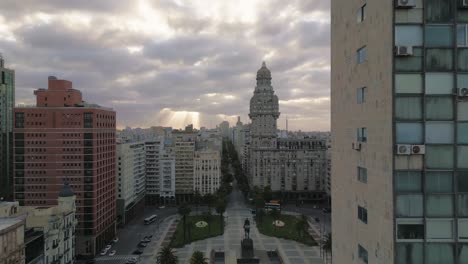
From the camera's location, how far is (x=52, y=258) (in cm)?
5103

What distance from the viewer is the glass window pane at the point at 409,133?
12943 millimetres

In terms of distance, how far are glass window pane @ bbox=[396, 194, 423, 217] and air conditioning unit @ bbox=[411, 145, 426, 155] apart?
5.22 ft

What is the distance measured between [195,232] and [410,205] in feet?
257

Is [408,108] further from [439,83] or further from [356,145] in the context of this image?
[356,145]

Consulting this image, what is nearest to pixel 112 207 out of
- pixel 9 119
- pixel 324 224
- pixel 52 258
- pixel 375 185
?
pixel 52 258

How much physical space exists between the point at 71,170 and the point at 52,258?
89.0 ft

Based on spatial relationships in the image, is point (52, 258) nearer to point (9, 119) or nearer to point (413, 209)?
point (413, 209)

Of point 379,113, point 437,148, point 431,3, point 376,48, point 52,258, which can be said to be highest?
point 431,3

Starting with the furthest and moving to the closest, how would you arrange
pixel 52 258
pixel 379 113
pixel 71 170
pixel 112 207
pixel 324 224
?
pixel 324 224 < pixel 112 207 < pixel 71 170 < pixel 52 258 < pixel 379 113

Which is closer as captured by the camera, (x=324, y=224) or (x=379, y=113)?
(x=379, y=113)

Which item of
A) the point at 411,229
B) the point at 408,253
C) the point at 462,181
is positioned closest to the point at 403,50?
the point at 462,181

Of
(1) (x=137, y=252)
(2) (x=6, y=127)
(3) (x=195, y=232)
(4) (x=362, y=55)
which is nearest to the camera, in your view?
(4) (x=362, y=55)

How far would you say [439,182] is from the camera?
1309 centimetres

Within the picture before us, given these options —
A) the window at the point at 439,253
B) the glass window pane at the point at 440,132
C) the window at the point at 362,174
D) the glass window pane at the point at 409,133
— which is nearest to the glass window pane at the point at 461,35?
the glass window pane at the point at 440,132
